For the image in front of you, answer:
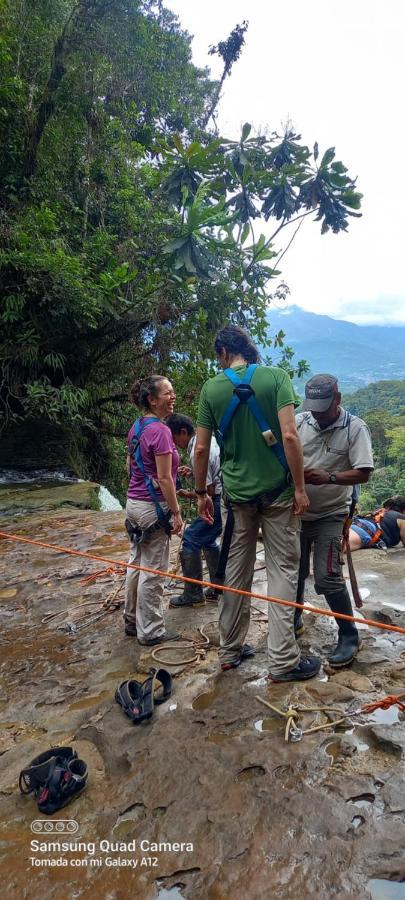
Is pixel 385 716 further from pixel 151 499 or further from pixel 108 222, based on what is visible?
pixel 108 222

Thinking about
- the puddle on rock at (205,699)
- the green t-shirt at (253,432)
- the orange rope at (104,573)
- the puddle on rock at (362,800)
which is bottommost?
the orange rope at (104,573)

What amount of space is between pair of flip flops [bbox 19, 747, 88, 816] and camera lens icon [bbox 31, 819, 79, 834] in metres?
0.04

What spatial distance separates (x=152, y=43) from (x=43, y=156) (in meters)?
6.35

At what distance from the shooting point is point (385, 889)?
1587 millimetres

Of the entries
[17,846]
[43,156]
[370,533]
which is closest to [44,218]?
[43,156]

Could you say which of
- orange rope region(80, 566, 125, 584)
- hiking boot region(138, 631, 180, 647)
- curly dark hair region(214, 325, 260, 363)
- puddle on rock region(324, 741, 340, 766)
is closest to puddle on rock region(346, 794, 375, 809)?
puddle on rock region(324, 741, 340, 766)

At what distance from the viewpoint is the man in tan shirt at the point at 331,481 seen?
2973 mm

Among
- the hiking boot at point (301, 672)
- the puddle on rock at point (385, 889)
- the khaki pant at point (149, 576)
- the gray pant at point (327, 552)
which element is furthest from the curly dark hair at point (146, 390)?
the puddle on rock at point (385, 889)

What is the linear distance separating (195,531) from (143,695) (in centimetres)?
161

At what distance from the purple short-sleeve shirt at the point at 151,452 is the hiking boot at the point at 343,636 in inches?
54.4

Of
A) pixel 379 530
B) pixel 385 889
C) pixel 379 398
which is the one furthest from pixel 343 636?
pixel 379 398

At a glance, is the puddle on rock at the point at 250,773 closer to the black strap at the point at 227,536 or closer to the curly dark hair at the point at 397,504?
the black strap at the point at 227,536

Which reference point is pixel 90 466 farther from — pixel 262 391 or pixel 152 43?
pixel 152 43

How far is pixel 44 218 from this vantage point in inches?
370
